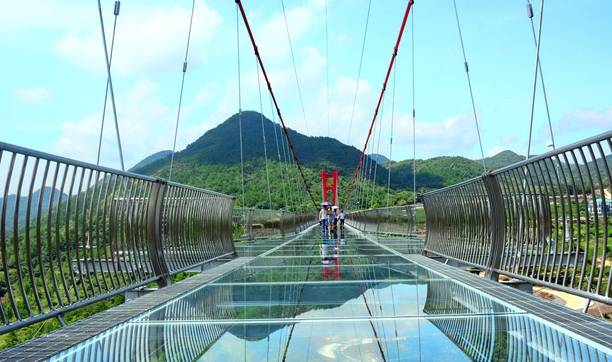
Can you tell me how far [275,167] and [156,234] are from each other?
142 ft

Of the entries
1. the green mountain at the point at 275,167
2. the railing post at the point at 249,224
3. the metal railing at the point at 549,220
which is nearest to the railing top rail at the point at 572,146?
the metal railing at the point at 549,220

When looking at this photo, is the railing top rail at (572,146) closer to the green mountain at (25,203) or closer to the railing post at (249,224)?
the green mountain at (25,203)

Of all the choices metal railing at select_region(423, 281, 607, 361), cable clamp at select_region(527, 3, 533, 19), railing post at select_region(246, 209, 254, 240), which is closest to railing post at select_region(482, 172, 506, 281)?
metal railing at select_region(423, 281, 607, 361)

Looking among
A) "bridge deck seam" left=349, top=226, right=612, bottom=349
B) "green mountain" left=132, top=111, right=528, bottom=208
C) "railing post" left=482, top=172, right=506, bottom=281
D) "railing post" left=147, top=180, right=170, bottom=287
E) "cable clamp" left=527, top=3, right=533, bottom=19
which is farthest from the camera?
"green mountain" left=132, top=111, right=528, bottom=208

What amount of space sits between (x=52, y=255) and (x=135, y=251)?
1274mm

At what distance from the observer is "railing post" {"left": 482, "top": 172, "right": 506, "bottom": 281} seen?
16.8ft

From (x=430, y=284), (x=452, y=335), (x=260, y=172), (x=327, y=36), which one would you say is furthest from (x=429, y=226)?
(x=260, y=172)

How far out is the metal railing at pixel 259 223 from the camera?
12.9 meters

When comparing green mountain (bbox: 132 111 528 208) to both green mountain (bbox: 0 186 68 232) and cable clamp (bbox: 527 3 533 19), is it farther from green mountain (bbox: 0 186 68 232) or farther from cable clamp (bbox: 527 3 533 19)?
green mountain (bbox: 0 186 68 232)

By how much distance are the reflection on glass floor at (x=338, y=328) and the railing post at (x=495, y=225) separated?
80cm

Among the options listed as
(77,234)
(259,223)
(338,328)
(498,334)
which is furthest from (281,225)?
(498,334)

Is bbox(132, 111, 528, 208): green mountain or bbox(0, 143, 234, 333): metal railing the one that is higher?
bbox(132, 111, 528, 208): green mountain

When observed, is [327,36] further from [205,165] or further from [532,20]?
[532,20]

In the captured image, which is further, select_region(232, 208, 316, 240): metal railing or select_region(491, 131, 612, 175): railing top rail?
select_region(232, 208, 316, 240): metal railing
